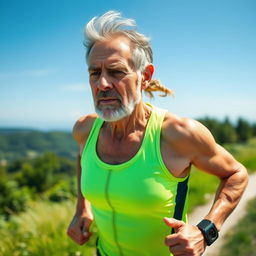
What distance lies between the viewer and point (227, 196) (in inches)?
74.8

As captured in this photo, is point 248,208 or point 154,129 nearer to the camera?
point 154,129

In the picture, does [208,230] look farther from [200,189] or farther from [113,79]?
[200,189]

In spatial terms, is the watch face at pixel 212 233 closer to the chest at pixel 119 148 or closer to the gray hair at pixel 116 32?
the chest at pixel 119 148

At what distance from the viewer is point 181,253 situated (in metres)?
1.59

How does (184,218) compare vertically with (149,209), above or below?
below

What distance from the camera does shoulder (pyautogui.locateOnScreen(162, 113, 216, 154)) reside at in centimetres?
191

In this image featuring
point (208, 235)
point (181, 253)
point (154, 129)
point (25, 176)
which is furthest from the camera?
point (25, 176)

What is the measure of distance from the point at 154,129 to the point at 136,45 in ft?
2.01

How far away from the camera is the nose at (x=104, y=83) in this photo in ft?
6.59

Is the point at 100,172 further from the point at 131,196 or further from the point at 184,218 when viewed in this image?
the point at 184,218

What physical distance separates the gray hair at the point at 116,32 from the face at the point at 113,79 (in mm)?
49

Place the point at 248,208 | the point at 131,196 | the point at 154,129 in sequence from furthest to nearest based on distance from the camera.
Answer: the point at 248,208
the point at 154,129
the point at 131,196

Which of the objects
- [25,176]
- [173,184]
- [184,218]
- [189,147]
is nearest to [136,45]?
[189,147]

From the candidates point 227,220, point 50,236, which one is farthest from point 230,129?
point 50,236
